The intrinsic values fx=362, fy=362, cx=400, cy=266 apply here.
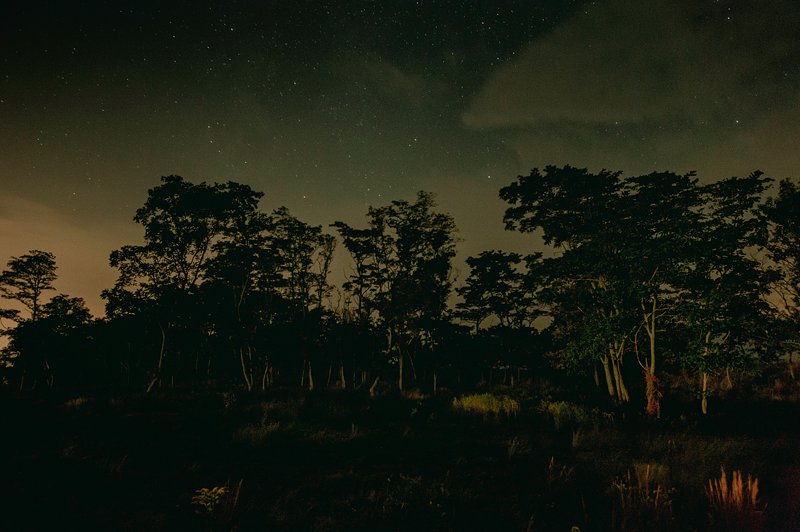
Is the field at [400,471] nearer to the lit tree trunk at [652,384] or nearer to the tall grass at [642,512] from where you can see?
the tall grass at [642,512]

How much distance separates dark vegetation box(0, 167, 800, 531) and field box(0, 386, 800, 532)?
Answer: 0.20 feet

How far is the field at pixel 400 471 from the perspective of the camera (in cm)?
557

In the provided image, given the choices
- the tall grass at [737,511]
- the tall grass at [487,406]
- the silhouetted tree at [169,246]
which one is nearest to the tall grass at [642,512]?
the tall grass at [737,511]

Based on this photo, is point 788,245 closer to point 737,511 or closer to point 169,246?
point 737,511

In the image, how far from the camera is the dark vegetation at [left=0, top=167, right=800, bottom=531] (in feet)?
19.5

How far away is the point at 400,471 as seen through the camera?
8078 millimetres

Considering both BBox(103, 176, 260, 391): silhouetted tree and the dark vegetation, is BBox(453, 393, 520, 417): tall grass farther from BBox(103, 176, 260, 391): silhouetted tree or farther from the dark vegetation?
BBox(103, 176, 260, 391): silhouetted tree

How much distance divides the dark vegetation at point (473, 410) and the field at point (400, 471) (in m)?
0.06

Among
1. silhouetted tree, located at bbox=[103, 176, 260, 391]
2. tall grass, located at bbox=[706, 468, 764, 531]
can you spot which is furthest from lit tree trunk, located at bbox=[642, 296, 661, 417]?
silhouetted tree, located at bbox=[103, 176, 260, 391]

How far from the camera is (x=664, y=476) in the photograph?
6957 mm

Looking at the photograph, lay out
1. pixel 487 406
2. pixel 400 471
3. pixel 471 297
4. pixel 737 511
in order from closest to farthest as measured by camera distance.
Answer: pixel 737 511
pixel 400 471
pixel 487 406
pixel 471 297

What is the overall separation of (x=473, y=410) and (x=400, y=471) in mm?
8656

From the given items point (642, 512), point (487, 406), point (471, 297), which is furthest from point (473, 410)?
point (471, 297)

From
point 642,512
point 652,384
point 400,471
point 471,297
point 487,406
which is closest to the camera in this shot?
point 642,512
